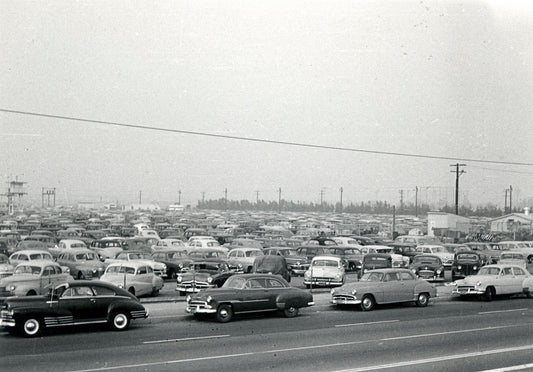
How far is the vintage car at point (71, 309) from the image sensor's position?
14.5 meters

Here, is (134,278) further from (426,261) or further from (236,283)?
(426,261)

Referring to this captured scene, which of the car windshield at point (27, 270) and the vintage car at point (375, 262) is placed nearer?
the car windshield at point (27, 270)

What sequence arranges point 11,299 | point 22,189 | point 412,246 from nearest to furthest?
point 11,299 < point 412,246 < point 22,189

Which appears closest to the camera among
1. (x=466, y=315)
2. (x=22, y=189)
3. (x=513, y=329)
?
(x=513, y=329)

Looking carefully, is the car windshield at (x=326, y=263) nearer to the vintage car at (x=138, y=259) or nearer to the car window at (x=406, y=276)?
the car window at (x=406, y=276)

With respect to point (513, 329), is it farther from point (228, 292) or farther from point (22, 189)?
point (22, 189)

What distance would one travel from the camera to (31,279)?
21516 millimetres

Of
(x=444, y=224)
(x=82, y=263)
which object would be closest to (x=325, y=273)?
(x=82, y=263)

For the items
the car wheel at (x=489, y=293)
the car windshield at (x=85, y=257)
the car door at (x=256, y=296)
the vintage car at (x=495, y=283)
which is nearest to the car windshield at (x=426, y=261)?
the vintage car at (x=495, y=283)

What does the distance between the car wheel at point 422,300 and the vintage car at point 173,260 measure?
1156 centimetres

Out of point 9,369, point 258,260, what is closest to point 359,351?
point 9,369

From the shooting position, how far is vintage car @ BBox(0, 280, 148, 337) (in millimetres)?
14500

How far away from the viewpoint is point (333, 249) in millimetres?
37156

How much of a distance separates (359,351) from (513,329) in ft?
19.4
